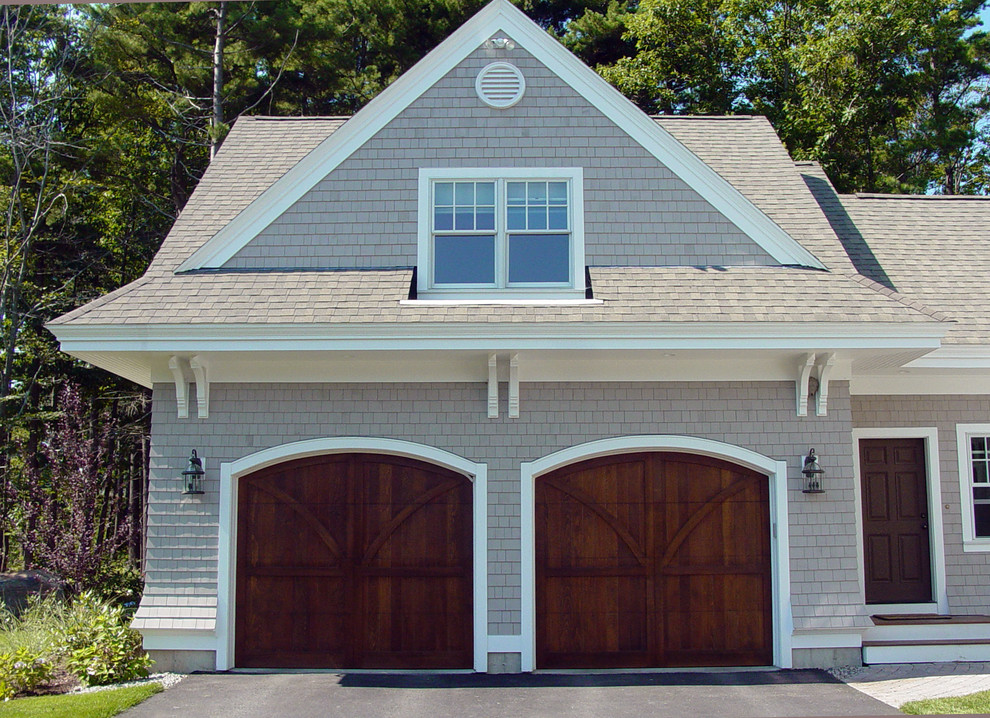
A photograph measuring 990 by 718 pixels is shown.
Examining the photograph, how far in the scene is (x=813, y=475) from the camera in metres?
9.48

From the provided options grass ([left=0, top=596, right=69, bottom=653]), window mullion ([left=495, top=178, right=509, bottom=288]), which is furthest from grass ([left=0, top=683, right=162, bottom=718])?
window mullion ([left=495, top=178, right=509, bottom=288])

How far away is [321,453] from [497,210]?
3312 millimetres

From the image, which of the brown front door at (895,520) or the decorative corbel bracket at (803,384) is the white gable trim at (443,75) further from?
the brown front door at (895,520)

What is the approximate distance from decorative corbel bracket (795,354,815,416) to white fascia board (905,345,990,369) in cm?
158

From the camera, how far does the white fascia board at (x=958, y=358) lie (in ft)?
33.7

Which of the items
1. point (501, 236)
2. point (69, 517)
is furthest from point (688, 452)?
point (69, 517)

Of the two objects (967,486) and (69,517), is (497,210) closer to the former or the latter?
(967,486)

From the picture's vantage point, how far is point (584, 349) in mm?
8898

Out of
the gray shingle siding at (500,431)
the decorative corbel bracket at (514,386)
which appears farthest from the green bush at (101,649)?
the decorative corbel bracket at (514,386)

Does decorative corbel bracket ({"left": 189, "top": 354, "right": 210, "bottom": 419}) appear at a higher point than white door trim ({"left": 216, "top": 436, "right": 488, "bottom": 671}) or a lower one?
higher

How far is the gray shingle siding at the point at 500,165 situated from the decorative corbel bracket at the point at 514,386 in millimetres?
1641

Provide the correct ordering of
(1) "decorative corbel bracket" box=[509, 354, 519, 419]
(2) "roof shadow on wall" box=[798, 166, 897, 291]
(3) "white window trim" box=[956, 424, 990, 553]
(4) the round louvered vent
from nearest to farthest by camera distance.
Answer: (1) "decorative corbel bracket" box=[509, 354, 519, 419]
(4) the round louvered vent
(3) "white window trim" box=[956, 424, 990, 553]
(2) "roof shadow on wall" box=[798, 166, 897, 291]

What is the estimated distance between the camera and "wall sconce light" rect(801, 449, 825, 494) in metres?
9.40

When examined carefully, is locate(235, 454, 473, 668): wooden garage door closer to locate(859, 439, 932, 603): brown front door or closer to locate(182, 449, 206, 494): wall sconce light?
locate(182, 449, 206, 494): wall sconce light
